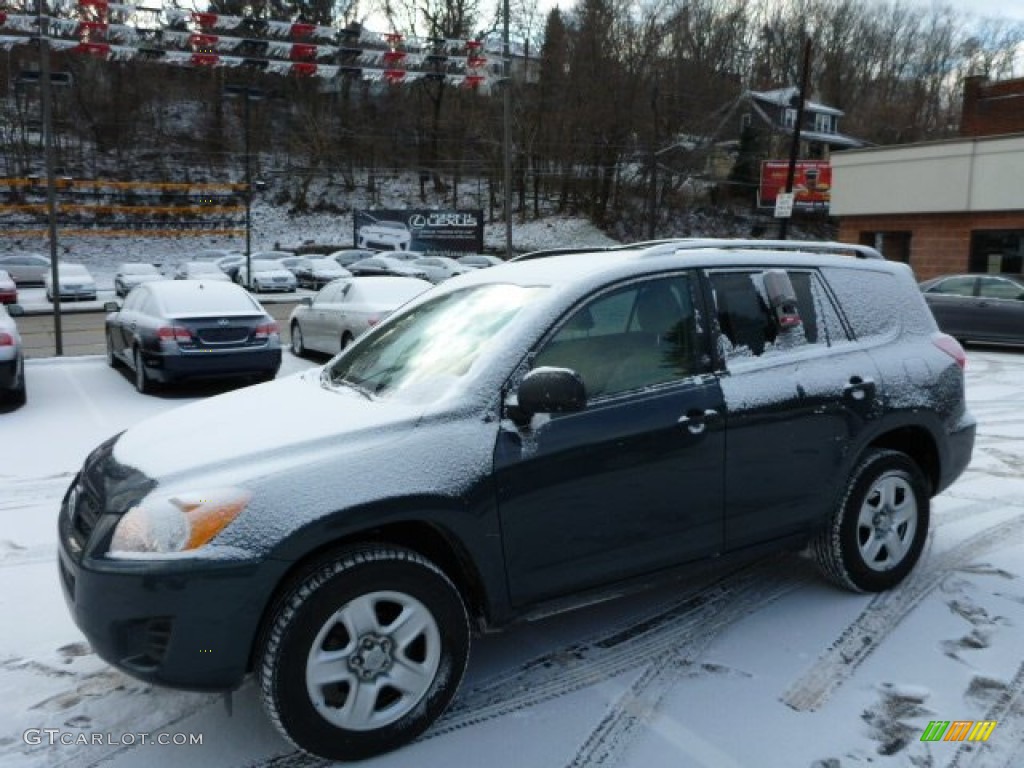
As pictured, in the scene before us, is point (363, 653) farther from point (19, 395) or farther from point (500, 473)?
point (19, 395)

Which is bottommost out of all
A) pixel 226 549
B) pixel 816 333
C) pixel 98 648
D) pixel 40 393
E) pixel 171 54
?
pixel 40 393

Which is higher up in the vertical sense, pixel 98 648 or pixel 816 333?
pixel 816 333

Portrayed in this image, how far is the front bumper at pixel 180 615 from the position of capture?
8.50 feet

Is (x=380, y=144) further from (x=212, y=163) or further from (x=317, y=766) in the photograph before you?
(x=317, y=766)

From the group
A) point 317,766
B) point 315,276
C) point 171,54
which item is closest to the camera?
point 317,766

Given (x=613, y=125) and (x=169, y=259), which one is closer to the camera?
(x=169, y=259)

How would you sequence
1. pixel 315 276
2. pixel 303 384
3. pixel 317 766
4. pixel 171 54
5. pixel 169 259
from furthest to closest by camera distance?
1. pixel 169 259
2. pixel 315 276
3. pixel 171 54
4. pixel 303 384
5. pixel 317 766

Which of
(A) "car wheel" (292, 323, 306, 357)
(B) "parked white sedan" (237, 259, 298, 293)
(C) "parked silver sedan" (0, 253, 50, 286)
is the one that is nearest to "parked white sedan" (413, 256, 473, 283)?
(B) "parked white sedan" (237, 259, 298, 293)

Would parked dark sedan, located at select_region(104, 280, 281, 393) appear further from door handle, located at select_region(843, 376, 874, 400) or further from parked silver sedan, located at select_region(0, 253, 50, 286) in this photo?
parked silver sedan, located at select_region(0, 253, 50, 286)

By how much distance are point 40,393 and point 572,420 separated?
9.32 meters

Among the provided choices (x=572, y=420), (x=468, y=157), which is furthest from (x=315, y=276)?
(x=572, y=420)

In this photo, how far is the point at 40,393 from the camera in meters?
10.3

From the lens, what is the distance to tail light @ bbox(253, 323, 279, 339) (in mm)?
10328

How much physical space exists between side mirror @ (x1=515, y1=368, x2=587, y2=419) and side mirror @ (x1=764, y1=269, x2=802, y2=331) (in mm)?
1338
